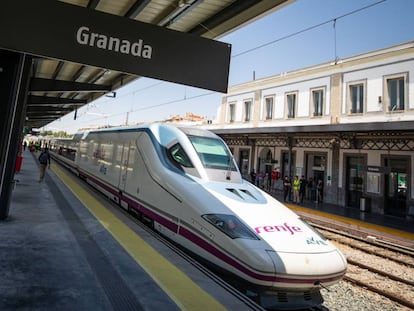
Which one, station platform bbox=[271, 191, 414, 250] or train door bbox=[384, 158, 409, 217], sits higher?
train door bbox=[384, 158, 409, 217]

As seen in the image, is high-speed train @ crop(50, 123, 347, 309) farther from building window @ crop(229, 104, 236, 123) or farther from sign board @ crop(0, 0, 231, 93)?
building window @ crop(229, 104, 236, 123)

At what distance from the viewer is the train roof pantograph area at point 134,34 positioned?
3.61 meters

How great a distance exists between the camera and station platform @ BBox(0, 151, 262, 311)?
316 centimetres

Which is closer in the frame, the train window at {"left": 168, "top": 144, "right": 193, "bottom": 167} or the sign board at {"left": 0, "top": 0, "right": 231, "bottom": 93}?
the sign board at {"left": 0, "top": 0, "right": 231, "bottom": 93}

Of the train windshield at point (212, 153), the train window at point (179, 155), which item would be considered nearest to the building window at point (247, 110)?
the train windshield at point (212, 153)

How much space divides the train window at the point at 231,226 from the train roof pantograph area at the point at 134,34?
1898mm

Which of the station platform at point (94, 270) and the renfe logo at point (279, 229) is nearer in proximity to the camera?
the station platform at point (94, 270)

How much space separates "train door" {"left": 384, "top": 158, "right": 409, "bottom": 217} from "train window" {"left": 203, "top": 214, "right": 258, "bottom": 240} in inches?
556

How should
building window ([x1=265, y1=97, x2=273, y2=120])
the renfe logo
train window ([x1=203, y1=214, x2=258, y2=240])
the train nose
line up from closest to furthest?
the train nose
train window ([x1=203, y1=214, x2=258, y2=240])
the renfe logo
building window ([x1=265, y1=97, x2=273, y2=120])

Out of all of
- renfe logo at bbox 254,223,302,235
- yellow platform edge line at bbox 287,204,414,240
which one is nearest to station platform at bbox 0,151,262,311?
renfe logo at bbox 254,223,302,235

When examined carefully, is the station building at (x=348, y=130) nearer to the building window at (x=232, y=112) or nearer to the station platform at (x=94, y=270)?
the building window at (x=232, y=112)

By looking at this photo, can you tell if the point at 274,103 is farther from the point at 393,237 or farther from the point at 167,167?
the point at 167,167

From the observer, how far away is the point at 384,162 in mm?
16484

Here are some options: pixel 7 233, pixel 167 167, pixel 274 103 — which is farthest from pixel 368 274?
pixel 274 103
